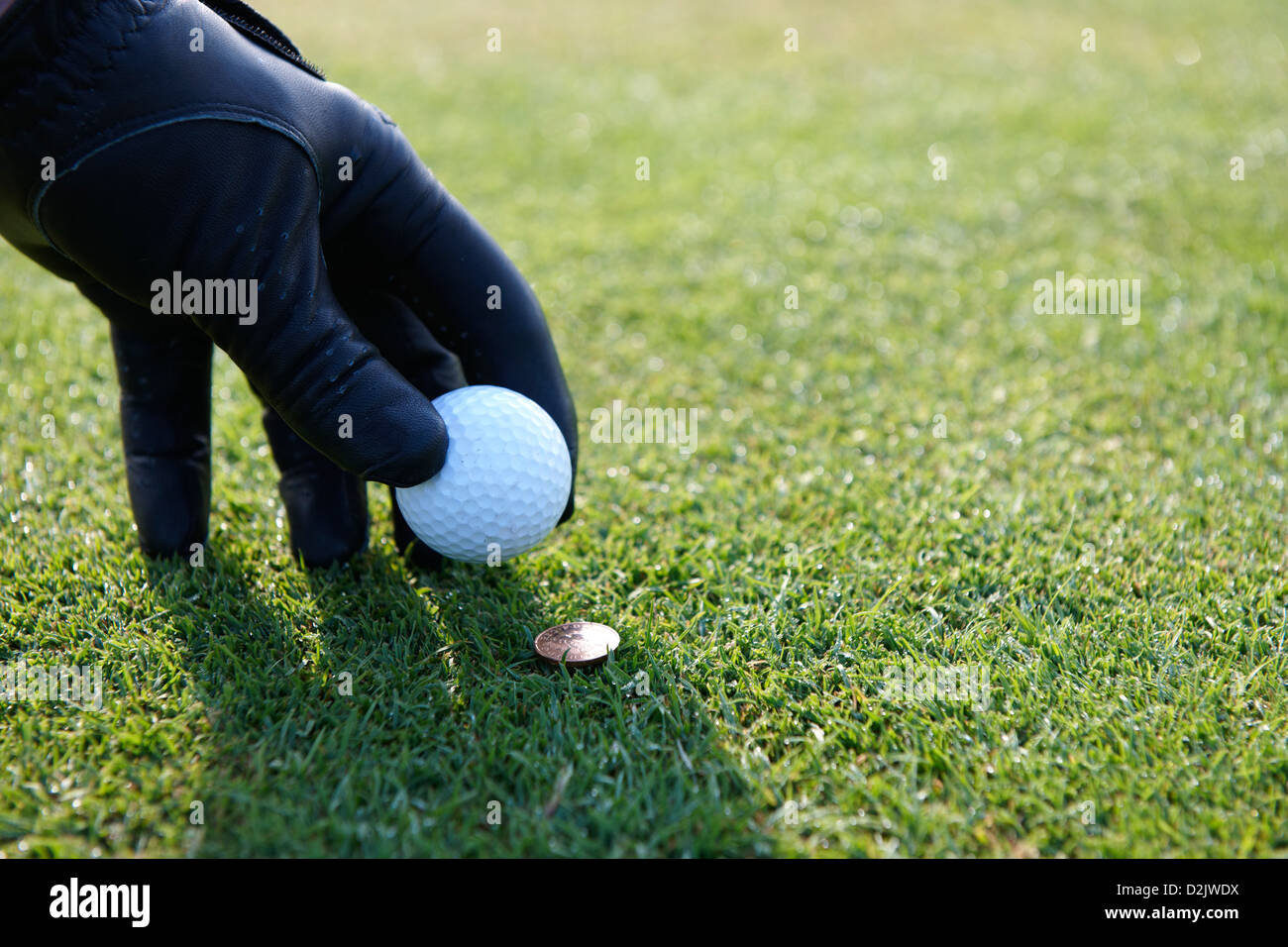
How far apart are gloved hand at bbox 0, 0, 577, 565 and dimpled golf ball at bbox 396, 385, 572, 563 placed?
9 cm

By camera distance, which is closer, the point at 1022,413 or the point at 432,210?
the point at 432,210

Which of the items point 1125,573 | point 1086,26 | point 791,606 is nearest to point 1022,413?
point 1125,573

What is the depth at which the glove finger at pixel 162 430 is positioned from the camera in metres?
2.80

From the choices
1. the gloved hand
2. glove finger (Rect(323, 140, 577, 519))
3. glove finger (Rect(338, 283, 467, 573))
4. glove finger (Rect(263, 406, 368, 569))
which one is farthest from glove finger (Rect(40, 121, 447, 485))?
glove finger (Rect(263, 406, 368, 569))

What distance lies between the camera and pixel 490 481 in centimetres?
237

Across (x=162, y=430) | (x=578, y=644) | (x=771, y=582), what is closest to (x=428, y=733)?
(x=578, y=644)

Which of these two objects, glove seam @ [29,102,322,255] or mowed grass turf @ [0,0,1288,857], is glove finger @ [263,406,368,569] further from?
glove seam @ [29,102,322,255]

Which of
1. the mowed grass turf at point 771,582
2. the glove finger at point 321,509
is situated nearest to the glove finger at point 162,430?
the mowed grass turf at point 771,582

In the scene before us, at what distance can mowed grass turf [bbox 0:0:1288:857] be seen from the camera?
207 centimetres

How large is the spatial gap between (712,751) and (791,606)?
1.95 feet

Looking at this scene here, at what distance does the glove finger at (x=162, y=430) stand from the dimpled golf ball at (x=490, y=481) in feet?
2.61

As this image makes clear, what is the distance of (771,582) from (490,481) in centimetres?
88

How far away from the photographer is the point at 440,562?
285 centimetres
